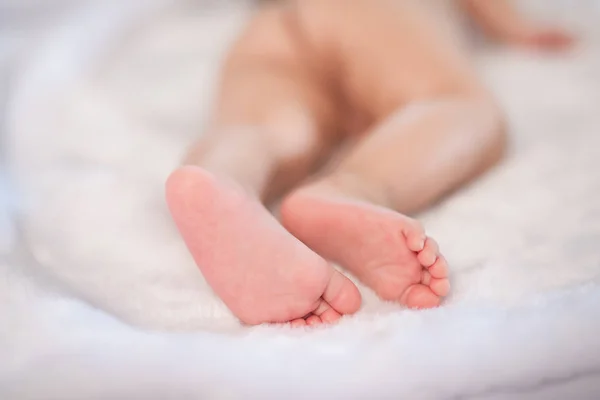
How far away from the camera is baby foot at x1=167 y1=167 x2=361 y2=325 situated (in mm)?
497

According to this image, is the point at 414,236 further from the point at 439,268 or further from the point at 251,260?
the point at 251,260

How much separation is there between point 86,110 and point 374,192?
0.48 meters

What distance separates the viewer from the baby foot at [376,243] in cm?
51

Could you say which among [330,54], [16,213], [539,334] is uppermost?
[330,54]

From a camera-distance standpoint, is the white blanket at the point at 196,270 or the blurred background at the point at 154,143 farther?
the blurred background at the point at 154,143

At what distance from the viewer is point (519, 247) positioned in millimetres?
596

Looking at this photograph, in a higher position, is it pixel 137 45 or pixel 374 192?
pixel 137 45

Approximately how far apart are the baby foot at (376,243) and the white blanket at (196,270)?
3 centimetres

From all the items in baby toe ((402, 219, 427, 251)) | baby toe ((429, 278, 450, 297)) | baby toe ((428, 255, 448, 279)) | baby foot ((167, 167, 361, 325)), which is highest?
baby toe ((402, 219, 427, 251))

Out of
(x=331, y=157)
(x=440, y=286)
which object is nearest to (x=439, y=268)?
(x=440, y=286)

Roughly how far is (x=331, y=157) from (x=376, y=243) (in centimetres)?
27

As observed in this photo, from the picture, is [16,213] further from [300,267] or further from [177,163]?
[300,267]

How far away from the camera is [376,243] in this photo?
0.52 metres

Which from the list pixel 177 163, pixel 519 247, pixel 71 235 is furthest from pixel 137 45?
pixel 519 247
